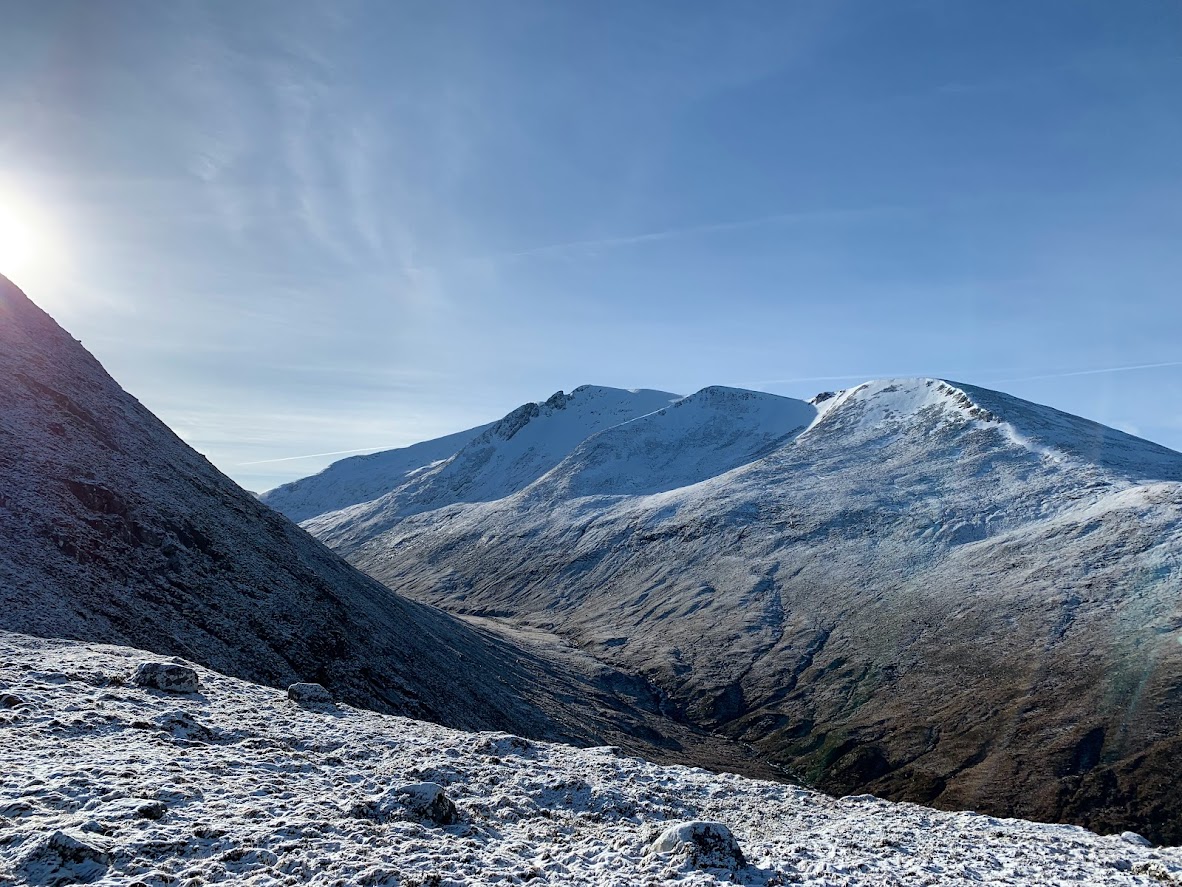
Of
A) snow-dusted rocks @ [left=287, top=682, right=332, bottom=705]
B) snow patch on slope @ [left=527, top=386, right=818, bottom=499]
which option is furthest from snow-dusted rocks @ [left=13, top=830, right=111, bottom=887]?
snow patch on slope @ [left=527, top=386, right=818, bottom=499]

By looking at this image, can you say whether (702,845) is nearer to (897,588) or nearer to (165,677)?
(165,677)

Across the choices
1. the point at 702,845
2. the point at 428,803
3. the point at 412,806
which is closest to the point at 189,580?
the point at 412,806

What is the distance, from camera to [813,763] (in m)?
65.9

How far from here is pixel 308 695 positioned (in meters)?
22.0

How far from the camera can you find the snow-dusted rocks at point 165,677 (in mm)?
19109

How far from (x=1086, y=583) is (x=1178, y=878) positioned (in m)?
84.0

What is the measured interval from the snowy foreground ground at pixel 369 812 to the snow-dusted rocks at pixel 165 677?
0.28 metres

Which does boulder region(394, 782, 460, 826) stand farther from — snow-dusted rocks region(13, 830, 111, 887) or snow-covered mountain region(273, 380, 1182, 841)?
snow-covered mountain region(273, 380, 1182, 841)

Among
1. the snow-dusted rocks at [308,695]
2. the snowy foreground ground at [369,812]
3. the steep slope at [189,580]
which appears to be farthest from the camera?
the steep slope at [189,580]

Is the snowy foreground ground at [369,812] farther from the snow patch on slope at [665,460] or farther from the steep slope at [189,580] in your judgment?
the snow patch on slope at [665,460]

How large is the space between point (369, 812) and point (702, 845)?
20.9 ft

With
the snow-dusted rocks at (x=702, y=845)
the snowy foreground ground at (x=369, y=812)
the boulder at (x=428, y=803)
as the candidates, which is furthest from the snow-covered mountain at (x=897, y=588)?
the boulder at (x=428, y=803)

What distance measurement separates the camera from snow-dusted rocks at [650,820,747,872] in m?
12.7

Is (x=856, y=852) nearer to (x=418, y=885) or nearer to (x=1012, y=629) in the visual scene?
(x=418, y=885)
